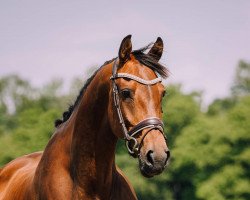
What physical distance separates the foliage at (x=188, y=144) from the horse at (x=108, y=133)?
28.7m

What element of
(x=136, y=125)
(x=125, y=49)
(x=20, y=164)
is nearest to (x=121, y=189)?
(x=136, y=125)


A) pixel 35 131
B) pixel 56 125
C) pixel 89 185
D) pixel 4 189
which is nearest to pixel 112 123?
pixel 89 185

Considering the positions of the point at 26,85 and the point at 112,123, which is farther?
the point at 26,85

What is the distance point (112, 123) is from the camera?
5.04 meters

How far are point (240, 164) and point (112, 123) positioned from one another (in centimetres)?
3864

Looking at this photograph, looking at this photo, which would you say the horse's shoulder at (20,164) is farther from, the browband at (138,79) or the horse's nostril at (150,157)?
the horse's nostril at (150,157)

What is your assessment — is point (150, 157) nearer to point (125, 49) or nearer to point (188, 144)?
point (125, 49)

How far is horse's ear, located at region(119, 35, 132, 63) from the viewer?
509cm

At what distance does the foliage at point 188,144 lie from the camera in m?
42.0

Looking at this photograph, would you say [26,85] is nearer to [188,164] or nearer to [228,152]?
[188,164]

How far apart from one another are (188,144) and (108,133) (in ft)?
144

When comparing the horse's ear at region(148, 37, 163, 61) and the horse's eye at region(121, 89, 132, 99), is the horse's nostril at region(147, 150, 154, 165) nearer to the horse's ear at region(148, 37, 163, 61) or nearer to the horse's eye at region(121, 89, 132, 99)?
the horse's eye at region(121, 89, 132, 99)

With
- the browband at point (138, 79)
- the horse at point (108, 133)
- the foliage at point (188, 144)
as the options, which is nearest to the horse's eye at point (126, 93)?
the horse at point (108, 133)

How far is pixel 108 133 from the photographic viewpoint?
527 cm
